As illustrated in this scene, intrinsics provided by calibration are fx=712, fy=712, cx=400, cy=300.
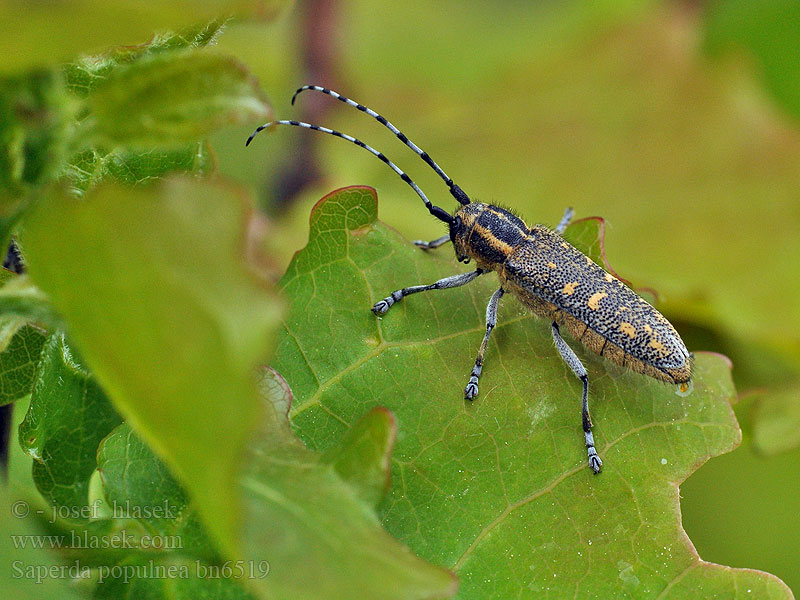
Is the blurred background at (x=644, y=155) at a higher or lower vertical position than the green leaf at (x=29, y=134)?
lower

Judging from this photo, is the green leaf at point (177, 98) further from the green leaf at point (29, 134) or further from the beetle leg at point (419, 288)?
the beetle leg at point (419, 288)

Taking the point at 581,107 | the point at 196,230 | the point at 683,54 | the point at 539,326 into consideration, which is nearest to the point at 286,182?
the point at 581,107

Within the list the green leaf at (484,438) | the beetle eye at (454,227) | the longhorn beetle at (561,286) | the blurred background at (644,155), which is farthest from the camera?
the blurred background at (644,155)

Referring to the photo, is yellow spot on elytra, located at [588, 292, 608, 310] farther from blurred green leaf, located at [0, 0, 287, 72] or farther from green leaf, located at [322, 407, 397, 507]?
blurred green leaf, located at [0, 0, 287, 72]

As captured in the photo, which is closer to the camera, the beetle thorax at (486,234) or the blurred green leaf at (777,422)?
the blurred green leaf at (777,422)

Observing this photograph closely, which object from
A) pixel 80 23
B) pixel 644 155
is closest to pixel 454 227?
pixel 644 155

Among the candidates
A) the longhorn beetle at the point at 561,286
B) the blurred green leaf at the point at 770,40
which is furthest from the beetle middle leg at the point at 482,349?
the blurred green leaf at the point at 770,40

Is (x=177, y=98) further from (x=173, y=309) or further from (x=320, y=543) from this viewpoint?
(x=320, y=543)
